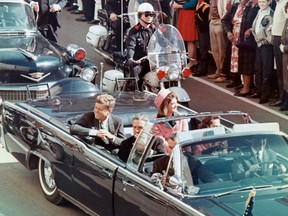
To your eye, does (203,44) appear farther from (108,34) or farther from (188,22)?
(108,34)

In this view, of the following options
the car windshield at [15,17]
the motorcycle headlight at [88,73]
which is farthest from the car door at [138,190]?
the car windshield at [15,17]

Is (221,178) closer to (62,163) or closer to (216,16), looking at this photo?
(62,163)

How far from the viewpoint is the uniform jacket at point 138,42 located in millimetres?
15469

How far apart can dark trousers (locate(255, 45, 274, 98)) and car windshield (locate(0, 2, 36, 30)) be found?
3787mm

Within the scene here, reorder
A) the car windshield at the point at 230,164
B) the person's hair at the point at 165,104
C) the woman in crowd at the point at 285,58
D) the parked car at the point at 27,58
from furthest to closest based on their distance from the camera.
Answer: the woman in crowd at the point at 285,58 → the parked car at the point at 27,58 → the person's hair at the point at 165,104 → the car windshield at the point at 230,164

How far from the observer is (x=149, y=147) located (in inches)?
368

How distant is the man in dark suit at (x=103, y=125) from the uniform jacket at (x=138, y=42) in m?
4.73

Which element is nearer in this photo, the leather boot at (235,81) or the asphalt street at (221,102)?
the asphalt street at (221,102)

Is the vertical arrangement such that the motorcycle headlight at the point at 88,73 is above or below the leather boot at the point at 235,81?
above

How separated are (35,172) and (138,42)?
3704 millimetres

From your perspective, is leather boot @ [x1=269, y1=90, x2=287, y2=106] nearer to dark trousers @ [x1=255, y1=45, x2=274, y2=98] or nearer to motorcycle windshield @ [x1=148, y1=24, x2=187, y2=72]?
dark trousers @ [x1=255, y1=45, x2=274, y2=98]

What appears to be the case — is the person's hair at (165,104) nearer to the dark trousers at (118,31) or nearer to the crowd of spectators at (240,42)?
the crowd of spectators at (240,42)

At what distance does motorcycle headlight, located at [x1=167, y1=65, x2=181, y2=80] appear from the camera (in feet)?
48.7

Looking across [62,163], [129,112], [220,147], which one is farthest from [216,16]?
→ [220,147]
